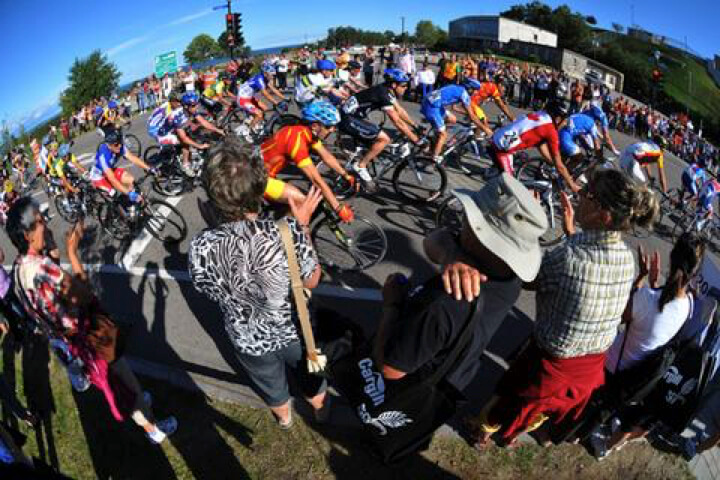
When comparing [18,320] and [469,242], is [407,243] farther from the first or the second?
[18,320]

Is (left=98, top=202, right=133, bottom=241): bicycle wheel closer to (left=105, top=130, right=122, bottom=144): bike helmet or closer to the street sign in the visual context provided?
(left=105, top=130, right=122, bottom=144): bike helmet

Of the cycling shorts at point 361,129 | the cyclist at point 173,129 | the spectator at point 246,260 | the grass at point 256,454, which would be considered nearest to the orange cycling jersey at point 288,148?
the cycling shorts at point 361,129

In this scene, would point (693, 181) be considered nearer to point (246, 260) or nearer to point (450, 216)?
point (450, 216)

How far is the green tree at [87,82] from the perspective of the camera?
183ft

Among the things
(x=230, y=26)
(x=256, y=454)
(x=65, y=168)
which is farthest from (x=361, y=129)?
(x=230, y=26)

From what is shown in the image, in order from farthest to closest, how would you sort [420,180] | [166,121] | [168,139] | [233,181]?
[168,139], [166,121], [420,180], [233,181]

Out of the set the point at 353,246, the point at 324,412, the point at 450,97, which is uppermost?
the point at 450,97

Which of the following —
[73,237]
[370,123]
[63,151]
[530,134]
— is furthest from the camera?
[63,151]

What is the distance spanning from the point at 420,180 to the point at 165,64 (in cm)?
2832

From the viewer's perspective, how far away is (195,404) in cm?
371

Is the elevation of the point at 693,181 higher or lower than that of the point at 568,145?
lower

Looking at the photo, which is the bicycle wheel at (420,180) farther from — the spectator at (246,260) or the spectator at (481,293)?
the spectator at (481,293)

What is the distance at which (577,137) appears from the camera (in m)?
8.01

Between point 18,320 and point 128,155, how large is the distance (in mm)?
3481
